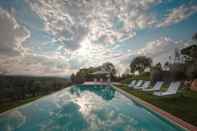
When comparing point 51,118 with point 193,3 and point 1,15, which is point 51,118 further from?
point 193,3

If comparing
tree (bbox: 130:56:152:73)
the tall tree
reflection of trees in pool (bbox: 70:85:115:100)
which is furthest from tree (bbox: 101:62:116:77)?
reflection of trees in pool (bbox: 70:85:115:100)

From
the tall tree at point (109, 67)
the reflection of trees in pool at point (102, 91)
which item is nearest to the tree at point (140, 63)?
the tall tree at point (109, 67)

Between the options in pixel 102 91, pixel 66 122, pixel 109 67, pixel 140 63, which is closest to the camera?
pixel 66 122

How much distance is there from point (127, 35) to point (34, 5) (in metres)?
9.94

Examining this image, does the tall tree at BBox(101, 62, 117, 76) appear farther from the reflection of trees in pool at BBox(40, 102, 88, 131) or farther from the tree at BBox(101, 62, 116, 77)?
the reflection of trees in pool at BBox(40, 102, 88, 131)

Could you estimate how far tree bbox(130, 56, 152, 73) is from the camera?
36.3 meters

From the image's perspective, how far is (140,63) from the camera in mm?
36562

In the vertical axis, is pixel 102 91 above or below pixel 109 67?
below

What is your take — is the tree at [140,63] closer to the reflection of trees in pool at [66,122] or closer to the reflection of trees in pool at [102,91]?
the reflection of trees in pool at [102,91]

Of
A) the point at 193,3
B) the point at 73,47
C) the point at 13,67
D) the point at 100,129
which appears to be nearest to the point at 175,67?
the point at 193,3

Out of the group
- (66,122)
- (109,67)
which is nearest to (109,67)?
(109,67)

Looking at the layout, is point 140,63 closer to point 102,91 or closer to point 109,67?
point 109,67

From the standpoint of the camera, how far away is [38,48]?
17219 mm

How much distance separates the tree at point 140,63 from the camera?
36.3 m
